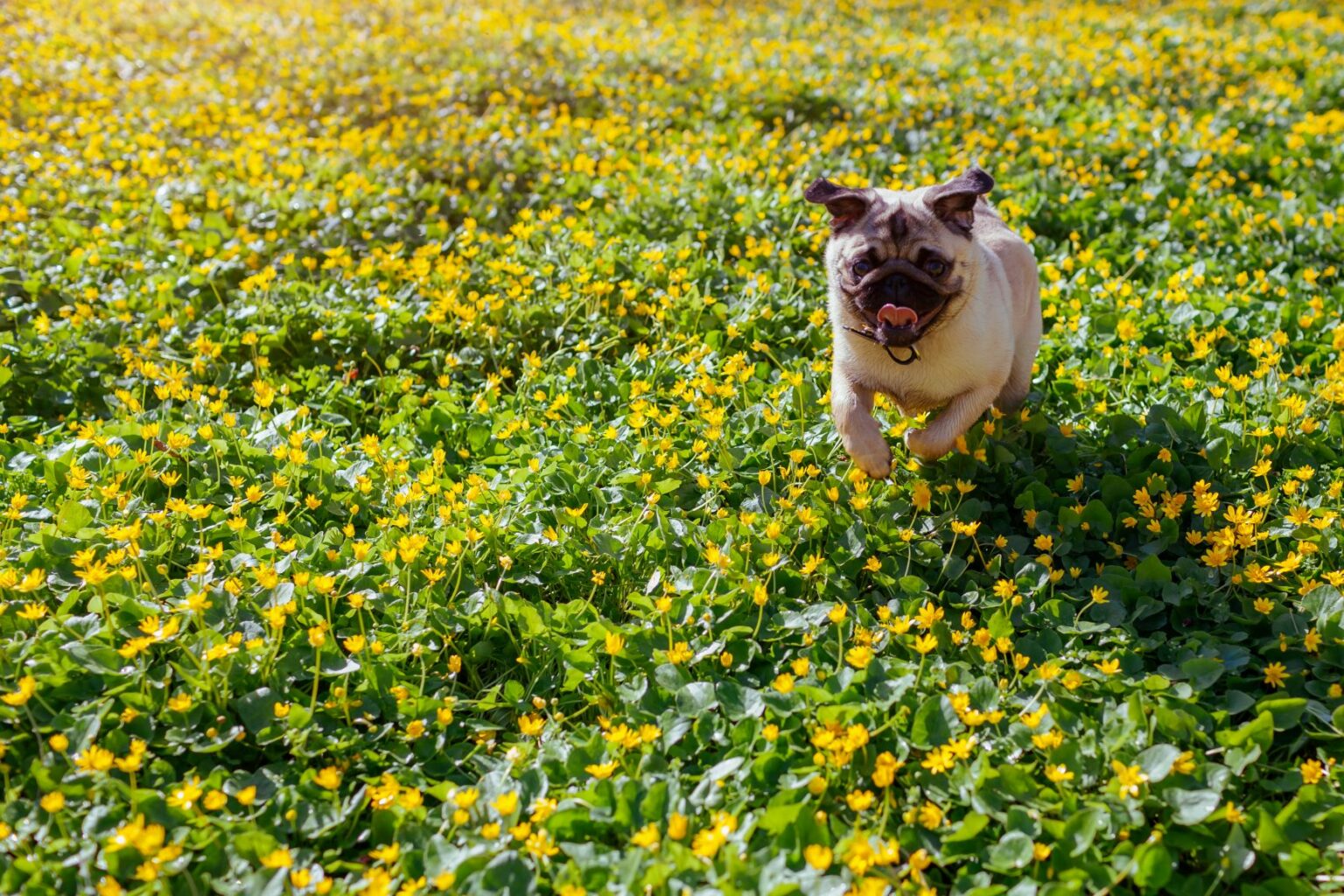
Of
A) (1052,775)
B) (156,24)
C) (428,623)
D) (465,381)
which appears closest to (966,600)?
(1052,775)

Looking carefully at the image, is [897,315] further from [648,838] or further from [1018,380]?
[648,838]

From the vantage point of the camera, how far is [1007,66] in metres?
10.4

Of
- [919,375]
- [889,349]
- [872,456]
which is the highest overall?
[889,349]

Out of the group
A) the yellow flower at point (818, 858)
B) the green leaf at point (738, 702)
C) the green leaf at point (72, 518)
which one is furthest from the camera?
the green leaf at point (72, 518)

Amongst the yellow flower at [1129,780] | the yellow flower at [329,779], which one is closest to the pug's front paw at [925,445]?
the yellow flower at [1129,780]

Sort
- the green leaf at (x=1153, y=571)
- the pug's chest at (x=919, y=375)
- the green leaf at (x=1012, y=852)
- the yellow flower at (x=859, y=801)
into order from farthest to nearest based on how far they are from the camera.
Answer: the pug's chest at (x=919, y=375), the green leaf at (x=1153, y=571), the yellow flower at (x=859, y=801), the green leaf at (x=1012, y=852)

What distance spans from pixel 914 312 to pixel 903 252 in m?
0.24

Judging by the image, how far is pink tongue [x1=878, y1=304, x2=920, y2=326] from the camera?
4.04m

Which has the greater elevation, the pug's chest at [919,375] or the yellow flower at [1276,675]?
the pug's chest at [919,375]

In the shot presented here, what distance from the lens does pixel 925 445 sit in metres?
4.39

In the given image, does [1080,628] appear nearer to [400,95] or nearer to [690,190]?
[690,190]

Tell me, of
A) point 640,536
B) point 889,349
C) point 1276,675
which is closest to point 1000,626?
point 1276,675

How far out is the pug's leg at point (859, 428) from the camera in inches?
166

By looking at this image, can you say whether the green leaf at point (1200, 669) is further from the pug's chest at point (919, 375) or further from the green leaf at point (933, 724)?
the pug's chest at point (919, 375)
